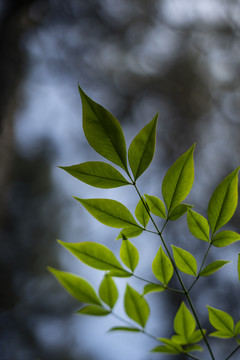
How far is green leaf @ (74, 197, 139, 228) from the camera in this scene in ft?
0.68

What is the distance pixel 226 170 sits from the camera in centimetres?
94

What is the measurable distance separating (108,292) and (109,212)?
0.06m

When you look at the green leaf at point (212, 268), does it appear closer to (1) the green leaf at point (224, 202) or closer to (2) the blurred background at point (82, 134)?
(1) the green leaf at point (224, 202)

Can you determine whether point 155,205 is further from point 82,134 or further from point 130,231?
point 82,134

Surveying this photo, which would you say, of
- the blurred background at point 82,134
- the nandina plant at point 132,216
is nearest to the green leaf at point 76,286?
the nandina plant at point 132,216

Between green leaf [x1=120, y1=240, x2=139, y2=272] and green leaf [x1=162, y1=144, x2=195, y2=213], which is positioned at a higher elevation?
green leaf [x1=162, y1=144, x2=195, y2=213]

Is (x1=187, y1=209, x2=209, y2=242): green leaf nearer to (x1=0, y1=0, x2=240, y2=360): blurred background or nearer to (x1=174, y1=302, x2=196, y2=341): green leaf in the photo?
(x1=174, y1=302, x2=196, y2=341): green leaf

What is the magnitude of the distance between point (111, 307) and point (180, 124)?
88 centimetres

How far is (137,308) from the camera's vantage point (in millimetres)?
232

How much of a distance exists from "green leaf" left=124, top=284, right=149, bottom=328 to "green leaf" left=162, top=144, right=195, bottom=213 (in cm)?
7

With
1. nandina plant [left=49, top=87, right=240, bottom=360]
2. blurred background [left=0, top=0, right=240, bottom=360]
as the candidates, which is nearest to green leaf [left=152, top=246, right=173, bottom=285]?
nandina plant [left=49, top=87, right=240, bottom=360]

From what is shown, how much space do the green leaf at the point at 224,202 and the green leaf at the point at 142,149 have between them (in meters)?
0.05

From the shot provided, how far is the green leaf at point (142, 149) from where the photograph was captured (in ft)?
0.66

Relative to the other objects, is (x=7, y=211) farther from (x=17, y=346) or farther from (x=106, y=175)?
(x=106, y=175)
